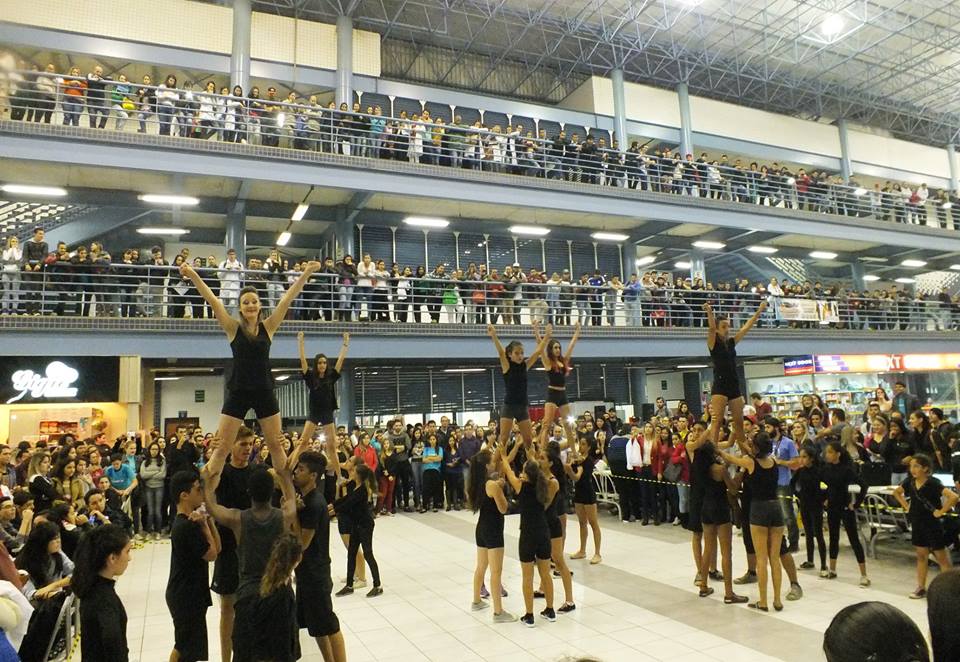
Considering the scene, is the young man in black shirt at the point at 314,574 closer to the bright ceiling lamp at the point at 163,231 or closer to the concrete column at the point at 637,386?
the bright ceiling lamp at the point at 163,231

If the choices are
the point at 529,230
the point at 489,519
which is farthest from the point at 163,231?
the point at 489,519

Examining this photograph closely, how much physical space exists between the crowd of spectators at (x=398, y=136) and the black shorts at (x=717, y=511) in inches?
475

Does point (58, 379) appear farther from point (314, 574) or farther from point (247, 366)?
point (314, 574)

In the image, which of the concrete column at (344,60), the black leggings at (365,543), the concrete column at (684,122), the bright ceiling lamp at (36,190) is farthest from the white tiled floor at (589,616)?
the concrete column at (684,122)

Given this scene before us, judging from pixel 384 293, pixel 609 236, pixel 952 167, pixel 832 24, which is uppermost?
pixel 832 24

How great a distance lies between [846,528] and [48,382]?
47.6 feet

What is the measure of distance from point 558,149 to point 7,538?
16.6m

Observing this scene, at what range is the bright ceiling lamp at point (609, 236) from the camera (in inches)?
927

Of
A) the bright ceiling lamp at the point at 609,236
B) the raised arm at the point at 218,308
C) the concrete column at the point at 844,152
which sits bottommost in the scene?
the raised arm at the point at 218,308

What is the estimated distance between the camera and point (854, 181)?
101ft

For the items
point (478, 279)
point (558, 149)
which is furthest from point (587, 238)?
point (478, 279)

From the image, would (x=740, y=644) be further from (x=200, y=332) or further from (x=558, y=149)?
(x=558, y=149)

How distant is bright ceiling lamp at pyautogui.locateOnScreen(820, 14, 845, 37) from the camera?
909 inches

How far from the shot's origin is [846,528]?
8.59 metres
